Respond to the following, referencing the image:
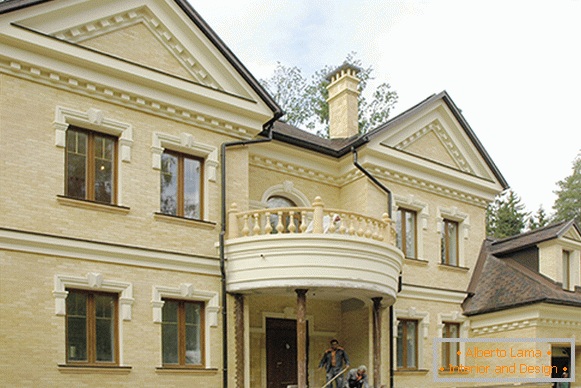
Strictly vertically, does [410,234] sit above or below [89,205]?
below

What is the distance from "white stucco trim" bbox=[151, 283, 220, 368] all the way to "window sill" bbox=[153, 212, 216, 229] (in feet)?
4.24

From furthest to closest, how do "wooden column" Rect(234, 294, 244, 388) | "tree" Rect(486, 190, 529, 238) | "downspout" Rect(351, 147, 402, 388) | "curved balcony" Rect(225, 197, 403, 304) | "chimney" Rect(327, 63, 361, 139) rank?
"tree" Rect(486, 190, 529, 238) < "chimney" Rect(327, 63, 361, 139) < "downspout" Rect(351, 147, 402, 388) < "wooden column" Rect(234, 294, 244, 388) < "curved balcony" Rect(225, 197, 403, 304)

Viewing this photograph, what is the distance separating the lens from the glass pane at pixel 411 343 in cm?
1797

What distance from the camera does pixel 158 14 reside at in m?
14.3

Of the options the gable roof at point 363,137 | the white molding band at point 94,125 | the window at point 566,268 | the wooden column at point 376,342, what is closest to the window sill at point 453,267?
the window at point 566,268

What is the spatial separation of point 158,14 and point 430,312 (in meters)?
10.6

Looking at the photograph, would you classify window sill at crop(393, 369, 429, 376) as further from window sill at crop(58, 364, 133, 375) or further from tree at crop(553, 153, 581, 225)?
tree at crop(553, 153, 581, 225)

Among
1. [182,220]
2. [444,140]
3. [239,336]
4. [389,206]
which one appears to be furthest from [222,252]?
[444,140]

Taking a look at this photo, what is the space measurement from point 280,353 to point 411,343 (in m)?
3.76

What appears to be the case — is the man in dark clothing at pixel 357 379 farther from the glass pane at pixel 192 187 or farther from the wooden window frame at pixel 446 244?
the wooden window frame at pixel 446 244

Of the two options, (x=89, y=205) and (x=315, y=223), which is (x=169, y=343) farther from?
(x=315, y=223)

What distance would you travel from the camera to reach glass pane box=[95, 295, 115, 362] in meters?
12.4

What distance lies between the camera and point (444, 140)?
19891 millimetres

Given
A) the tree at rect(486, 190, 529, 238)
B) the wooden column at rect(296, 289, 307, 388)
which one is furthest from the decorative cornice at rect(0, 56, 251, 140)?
the tree at rect(486, 190, 529, 238)
